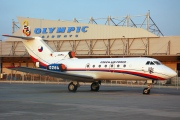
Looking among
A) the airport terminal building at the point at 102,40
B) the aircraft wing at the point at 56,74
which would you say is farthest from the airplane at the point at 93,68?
the airport terminal building at the point at 102,40

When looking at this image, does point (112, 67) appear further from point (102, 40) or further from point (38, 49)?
point (102, 40)

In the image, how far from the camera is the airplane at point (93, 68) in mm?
29688

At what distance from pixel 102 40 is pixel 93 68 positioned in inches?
1290

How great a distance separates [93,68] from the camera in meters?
32.8

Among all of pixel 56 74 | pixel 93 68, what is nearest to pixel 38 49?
pixel 56 74

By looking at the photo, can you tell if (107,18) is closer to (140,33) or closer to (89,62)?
(140,33)

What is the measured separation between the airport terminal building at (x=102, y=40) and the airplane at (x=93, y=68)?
18524 millimetres

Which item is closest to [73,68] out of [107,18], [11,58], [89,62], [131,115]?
[89,62]

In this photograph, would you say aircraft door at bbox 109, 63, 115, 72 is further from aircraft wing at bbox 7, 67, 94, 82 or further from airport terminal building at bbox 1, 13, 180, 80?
airport terminal building at bbox 1, 13, 180, 80

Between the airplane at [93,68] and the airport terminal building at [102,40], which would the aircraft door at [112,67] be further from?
the airport terminal building at [102,40]

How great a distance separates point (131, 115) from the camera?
14.7 metres

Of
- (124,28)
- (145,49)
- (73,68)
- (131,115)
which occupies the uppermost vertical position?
(124,28)

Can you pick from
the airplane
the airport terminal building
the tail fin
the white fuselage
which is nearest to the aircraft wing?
the airplane

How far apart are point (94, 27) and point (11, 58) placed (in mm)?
22328
